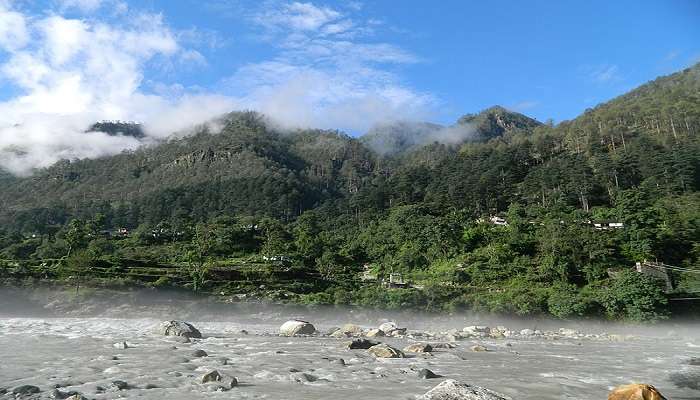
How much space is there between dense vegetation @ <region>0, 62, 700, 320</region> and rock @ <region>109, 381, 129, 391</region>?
2839 cm

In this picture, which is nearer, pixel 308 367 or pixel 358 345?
pixel 308 367

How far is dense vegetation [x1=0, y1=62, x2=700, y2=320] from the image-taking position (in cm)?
3797

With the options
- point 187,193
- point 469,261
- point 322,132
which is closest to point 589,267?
point 469,261

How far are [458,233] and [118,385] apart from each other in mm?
44076

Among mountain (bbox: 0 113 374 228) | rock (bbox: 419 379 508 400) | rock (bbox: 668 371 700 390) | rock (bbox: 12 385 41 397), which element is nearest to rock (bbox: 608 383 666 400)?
rock (bbox: 419 379 508 400)

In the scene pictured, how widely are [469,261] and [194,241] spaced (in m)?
34.6

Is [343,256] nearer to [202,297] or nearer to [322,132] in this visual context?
[202,297]

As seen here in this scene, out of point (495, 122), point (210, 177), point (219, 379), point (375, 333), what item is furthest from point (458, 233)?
point (495, 122)

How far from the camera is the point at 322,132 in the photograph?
185375 mm

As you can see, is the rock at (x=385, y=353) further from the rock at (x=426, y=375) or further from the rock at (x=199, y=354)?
the rock at (x=199, y=354)

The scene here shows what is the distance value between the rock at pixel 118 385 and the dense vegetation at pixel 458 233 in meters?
28.4

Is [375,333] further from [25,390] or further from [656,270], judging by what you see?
[656,270]

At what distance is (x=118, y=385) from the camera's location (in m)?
9.05

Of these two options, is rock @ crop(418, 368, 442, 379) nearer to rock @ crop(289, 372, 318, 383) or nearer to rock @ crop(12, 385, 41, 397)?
rock @ crop(289, 372, 318, 383)
